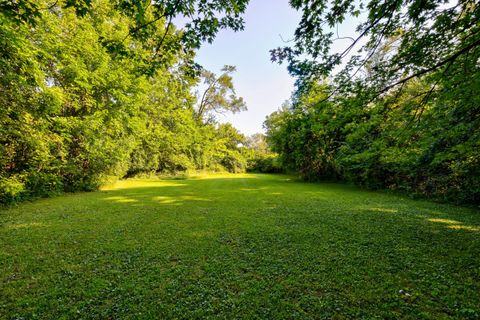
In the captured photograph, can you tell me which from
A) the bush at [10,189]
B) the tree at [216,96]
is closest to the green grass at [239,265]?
the bush at [10,189]

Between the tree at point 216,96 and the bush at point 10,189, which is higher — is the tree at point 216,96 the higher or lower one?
the higher one

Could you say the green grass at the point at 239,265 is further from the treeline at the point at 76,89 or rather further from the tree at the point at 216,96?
the tree at the point at 216,96

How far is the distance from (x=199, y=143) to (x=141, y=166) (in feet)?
24.3

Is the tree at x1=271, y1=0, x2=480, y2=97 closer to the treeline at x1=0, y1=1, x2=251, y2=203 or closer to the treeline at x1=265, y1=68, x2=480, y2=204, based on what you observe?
the treeline at x1=265, y1=68, x2=480, y2=204

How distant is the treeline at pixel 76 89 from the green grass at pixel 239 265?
8.97 feet

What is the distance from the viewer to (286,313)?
2549 millimetres

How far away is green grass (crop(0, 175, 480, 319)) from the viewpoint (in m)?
2.63

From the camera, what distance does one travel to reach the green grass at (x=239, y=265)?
263 cm

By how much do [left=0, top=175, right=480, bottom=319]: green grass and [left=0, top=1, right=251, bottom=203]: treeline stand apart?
274 centimetres

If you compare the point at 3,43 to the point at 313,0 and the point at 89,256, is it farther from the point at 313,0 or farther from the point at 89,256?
the point at 313,0

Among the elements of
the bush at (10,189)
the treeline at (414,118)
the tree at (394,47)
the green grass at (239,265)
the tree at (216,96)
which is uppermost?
the tree at (216,96)

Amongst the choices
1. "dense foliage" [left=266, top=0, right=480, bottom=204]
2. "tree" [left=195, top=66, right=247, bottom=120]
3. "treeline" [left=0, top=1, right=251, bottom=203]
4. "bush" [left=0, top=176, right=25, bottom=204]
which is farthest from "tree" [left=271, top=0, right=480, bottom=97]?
"tree" [left=195, top=66, right=247, bottom=120]

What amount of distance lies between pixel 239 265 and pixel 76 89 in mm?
11175

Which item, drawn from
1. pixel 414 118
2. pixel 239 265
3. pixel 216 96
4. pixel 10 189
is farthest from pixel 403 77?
pixel 216 96
